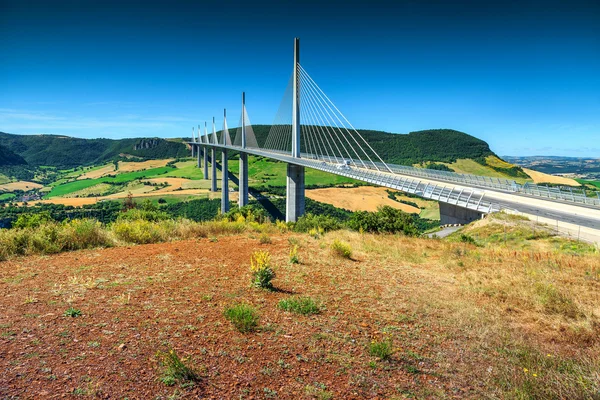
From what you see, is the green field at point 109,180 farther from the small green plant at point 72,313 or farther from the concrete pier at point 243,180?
the small green plant at point 72,313

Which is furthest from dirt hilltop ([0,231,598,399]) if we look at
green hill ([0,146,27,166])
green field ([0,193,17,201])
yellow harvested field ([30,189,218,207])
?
green hill ([0,146,27,166])

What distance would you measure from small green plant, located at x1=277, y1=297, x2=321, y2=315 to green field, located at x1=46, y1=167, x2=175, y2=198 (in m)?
115

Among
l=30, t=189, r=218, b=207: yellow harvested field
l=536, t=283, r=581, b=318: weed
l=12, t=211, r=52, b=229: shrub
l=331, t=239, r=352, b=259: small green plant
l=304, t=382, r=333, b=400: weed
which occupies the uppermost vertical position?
l=536, t=283, r=581, b=318: weed

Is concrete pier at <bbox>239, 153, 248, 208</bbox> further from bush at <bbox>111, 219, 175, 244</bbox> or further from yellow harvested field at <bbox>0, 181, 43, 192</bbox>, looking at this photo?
yellow harvested field at <bbox>0, 181, 43, 192</bbox>

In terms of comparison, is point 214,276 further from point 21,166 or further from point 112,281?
point 21,166

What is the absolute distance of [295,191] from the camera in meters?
43.6

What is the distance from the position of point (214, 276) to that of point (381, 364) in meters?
4.54

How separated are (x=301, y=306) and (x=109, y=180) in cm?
12693

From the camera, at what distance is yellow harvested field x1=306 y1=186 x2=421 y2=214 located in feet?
231

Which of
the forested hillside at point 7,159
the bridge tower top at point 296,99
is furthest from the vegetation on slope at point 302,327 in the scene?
the forested hillside at point 7,159

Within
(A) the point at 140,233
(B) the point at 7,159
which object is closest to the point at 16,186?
(B) the point at 7,159

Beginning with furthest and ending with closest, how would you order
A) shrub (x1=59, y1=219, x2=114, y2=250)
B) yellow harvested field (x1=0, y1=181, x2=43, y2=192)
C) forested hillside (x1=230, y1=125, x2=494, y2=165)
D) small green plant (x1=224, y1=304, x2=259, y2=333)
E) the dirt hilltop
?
1. forested hillside (x1=230, y1=125, x2=494, y2=165)
2. yellow harvested field (x1=0, y1=181, x2=43, y2=192)
3. shrub (x1=59, y1=219, x2=114, y2=250)
4. small green plant (x1=224, y1=304, x2=259, y2=333)
5. the dirt hilltop

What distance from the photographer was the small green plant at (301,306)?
6.18 meters

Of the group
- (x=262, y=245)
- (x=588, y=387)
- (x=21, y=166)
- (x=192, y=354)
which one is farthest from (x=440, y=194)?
(x=21, y=166)
